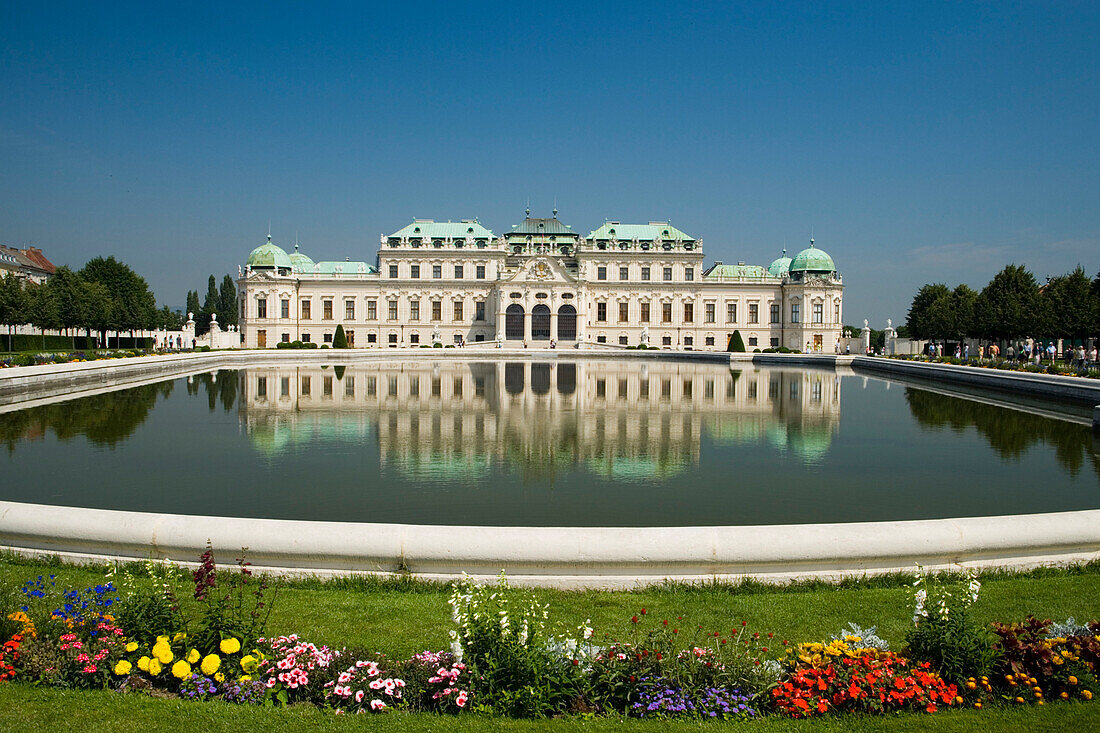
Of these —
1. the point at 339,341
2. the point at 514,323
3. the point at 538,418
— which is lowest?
the point at 538,418

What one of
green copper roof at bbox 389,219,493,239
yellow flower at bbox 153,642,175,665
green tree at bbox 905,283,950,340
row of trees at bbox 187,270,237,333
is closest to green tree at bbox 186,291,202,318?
row of trees at bbox 187,270,237,333

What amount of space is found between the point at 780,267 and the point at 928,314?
19.3m

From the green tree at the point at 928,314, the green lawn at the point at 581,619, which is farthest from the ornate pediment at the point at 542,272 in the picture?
the green lawn at the point at 581,619

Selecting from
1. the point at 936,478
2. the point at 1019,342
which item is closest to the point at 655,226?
the point at 1019,342

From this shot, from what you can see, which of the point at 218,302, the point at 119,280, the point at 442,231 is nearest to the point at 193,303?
the point at 218,302

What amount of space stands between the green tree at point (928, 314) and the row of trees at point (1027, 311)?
4.32 feet

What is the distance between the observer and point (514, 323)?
76.1 meters

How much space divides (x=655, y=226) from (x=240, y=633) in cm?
7941

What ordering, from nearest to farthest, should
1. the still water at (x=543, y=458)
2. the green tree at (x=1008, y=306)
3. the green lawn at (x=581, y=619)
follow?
the green lawn at (x=581, y=619) → the still water at (x=543, y=458) → the green tree at (x=1008, y=306)

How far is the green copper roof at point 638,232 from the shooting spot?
80.2 meters

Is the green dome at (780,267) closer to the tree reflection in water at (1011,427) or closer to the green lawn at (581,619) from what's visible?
the tree reflection in water at (1011,427)

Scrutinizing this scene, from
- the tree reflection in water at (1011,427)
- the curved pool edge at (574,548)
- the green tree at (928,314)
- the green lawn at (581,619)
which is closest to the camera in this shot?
the green lawn at (581,619)

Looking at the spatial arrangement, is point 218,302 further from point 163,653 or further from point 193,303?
point 163,653

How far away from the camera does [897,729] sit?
177 inches
